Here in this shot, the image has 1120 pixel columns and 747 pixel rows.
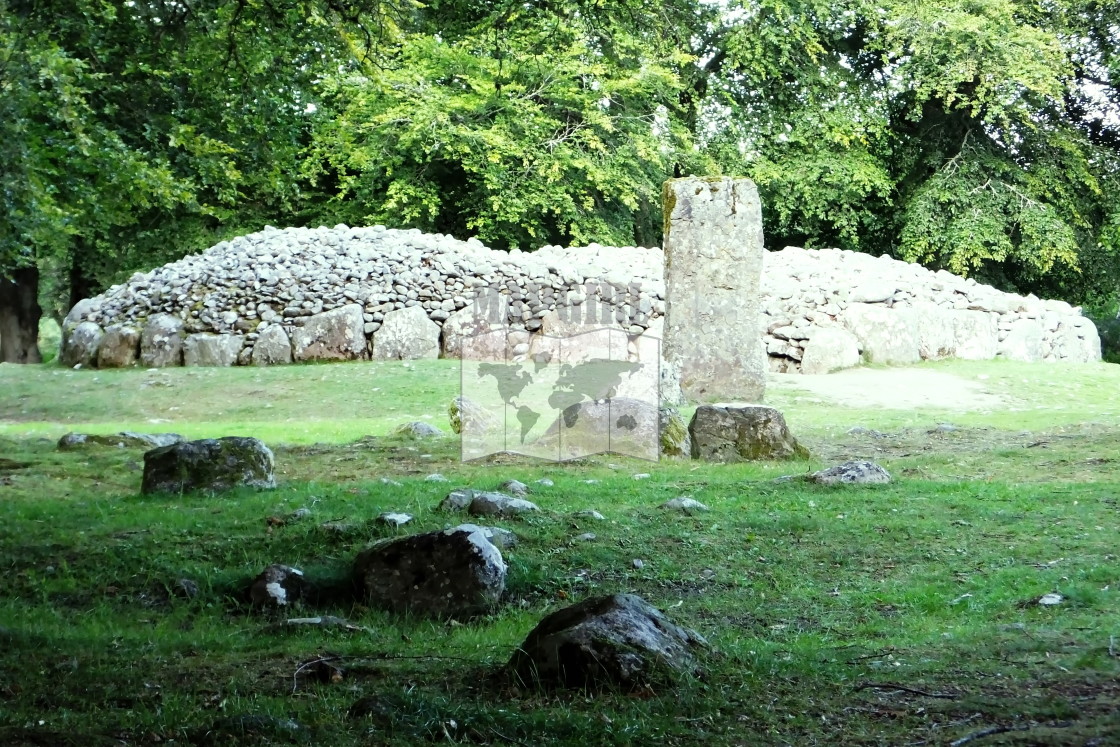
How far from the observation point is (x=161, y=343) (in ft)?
71.4

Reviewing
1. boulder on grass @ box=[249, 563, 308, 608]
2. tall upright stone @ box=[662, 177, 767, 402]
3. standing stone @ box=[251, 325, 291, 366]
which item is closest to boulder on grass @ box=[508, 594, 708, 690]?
boulder on grass @ box=[249, 563, 308, 608]

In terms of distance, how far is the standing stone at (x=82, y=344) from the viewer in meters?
22.0

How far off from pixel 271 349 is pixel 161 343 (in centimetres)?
212

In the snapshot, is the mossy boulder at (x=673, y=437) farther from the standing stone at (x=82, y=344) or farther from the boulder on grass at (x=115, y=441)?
the standing stone at (x=82, y=344)

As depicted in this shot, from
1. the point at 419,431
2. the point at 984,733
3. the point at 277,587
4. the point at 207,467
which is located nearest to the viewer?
the point at 984,733

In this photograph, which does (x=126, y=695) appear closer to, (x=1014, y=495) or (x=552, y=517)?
(x=552, y=517)

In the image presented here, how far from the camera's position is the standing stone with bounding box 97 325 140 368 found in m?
21.7

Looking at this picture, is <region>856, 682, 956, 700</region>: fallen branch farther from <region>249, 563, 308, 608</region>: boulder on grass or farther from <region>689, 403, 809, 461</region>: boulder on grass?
<region>689, 403, 809, 461</region>: boulder on grass

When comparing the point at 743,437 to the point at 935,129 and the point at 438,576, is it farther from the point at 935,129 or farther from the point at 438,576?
the point at 935,129

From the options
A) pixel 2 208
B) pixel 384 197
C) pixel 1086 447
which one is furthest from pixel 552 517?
pixel 384 197

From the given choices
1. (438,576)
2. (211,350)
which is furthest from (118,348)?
(438,576)

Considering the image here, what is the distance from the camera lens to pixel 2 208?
1363 centimetres

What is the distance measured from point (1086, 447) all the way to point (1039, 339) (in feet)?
42.9

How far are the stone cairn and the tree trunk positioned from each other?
15.6ft
